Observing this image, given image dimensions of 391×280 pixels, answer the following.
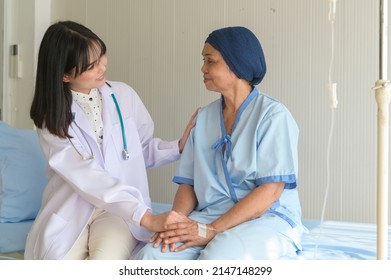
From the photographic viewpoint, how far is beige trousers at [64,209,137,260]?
1.67 m

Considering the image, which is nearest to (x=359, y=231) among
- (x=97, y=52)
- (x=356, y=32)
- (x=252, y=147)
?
(x=252, y=147)

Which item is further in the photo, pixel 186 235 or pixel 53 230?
pixel 53 230

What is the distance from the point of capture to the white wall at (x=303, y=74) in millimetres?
2305

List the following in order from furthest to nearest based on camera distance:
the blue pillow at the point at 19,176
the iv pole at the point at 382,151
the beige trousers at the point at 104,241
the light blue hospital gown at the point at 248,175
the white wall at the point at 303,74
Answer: the white wall at the point at 303,74, the blue pillow at the point at 19,176, the beige trousers at the point at 104,241, the light blue hospital gown at the point at 248,175, the iv pole at the point at 382,151

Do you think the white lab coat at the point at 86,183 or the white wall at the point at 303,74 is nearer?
the white lab coat at the point at 86,183

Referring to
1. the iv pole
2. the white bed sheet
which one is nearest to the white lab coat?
the white bed sheet

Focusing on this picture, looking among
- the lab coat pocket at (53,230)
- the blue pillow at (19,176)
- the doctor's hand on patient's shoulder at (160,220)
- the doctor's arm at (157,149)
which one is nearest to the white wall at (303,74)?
the doctor's arm at (157,149)

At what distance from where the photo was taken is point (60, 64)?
5.89ft

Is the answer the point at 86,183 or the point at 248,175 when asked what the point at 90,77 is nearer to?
the point at 86,183

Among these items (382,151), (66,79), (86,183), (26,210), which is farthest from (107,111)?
(382,151)

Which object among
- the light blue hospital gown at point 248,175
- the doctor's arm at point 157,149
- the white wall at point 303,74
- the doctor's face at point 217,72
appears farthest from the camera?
the white wall at point 303,74

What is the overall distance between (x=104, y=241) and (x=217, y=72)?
0.68 meters

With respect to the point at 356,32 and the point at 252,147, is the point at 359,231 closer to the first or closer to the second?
the point at 252,147

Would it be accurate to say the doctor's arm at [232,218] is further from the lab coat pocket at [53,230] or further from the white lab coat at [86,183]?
the lab coat pocket at [53,230]
